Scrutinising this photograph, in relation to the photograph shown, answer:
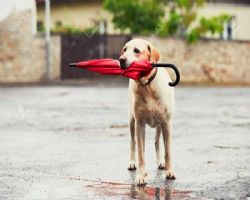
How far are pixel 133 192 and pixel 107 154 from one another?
272 centimetres

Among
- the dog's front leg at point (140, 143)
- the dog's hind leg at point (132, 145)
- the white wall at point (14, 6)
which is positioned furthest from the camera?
the white wall at point (14, 6)

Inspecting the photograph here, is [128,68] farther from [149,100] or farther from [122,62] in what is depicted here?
[149,100]

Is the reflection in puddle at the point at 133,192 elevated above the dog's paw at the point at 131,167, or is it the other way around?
the reflection in puddle at the point at 133,192

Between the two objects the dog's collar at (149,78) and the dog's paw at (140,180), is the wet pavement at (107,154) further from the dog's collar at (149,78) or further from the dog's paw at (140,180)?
the dog's collar at (149,78)

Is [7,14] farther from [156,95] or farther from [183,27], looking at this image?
[156,95]

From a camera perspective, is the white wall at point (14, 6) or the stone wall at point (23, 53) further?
the stone wall at point (23, 53)

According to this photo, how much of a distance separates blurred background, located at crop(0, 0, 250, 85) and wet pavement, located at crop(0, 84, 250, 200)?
13901 millimetres

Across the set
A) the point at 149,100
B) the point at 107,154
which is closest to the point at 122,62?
the point at 149,100

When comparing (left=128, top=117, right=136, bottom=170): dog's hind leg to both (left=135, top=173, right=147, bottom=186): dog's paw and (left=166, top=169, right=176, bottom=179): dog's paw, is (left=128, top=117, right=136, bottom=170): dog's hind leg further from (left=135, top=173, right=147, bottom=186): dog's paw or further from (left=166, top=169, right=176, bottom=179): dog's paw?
(left=135, top=173, right=147, bottom=186): dog's paw

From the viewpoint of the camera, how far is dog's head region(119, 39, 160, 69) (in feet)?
21.9

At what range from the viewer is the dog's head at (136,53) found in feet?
21.9

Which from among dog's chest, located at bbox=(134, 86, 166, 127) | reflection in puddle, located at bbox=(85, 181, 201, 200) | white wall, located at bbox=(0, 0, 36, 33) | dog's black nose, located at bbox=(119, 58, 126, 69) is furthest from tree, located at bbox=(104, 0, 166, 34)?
dog's black nose, located at bbox=(119, 58, 126, 69)

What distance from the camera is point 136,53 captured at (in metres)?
6.88

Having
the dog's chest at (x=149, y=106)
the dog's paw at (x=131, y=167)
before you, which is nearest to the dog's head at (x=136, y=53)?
the dog's chest at (x=149, y=106)
